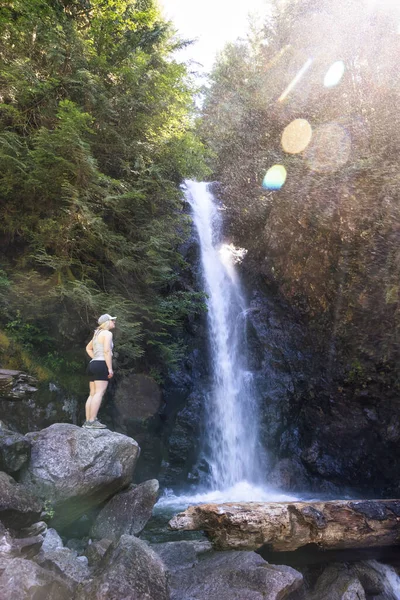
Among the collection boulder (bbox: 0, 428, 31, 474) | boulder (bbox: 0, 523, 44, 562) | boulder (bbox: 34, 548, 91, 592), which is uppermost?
boulder (bbox: 0, 428, 31, 474)

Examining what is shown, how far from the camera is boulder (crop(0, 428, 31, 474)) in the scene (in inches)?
218

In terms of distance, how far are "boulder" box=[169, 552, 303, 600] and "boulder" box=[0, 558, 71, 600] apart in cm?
152

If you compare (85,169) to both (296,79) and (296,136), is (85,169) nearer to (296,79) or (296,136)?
(296,136)

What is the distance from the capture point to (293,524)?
622cm

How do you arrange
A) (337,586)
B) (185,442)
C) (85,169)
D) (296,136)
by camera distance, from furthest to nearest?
(296,136), (185,442), (85,169), (337,586)

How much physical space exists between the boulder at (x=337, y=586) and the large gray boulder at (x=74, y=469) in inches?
133

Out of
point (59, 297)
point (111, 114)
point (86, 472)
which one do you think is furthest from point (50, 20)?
point (86, 472)

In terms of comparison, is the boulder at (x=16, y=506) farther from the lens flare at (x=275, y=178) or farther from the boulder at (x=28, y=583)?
the lens flare at (x=275, y=178)

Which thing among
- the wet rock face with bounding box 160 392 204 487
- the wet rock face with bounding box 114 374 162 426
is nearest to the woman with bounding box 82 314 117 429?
the wet rock face with bounding box 114 374 162 426

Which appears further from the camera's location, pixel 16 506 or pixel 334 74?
pixel 334 74

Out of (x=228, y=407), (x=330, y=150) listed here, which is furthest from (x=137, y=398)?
(x=330, y=150)

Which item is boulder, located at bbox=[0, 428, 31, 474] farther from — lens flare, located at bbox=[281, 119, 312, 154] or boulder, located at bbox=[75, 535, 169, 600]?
lens flare, located at bbox=[281, 119, 312, 154]

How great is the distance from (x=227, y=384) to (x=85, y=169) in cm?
802

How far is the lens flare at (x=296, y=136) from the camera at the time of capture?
49.3ft
